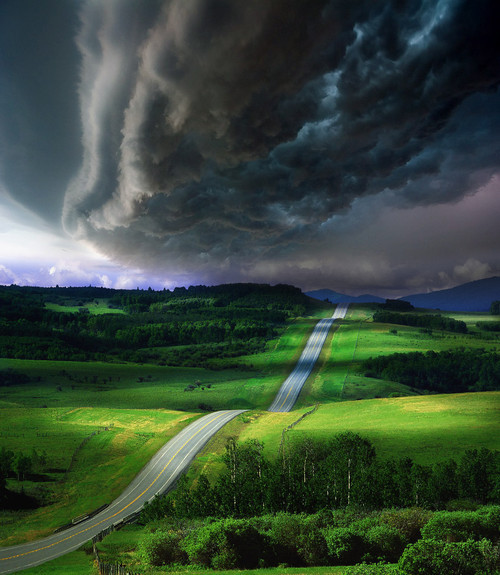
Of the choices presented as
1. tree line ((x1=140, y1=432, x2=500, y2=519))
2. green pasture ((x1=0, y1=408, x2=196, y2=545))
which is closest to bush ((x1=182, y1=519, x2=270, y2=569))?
tree line ((x1=140, y1=432, x2=500, y2=519))

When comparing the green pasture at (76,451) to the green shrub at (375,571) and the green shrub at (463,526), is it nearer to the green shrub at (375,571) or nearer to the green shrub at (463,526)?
the green shrub at (375,571)

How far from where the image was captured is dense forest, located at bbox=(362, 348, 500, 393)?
167375 mm

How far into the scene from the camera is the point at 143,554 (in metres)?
34.4

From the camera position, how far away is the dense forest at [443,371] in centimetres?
16738

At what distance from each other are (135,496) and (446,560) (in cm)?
6068

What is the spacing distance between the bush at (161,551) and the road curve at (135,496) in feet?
70.7

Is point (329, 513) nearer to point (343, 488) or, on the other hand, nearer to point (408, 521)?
point (408, 521)

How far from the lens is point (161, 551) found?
114 feet

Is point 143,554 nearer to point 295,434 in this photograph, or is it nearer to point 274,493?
point 274,493

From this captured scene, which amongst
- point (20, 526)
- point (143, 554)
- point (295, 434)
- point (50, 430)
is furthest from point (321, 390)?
point (143, 554)

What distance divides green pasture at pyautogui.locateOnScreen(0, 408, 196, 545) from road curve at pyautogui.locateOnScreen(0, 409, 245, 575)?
2672 mm

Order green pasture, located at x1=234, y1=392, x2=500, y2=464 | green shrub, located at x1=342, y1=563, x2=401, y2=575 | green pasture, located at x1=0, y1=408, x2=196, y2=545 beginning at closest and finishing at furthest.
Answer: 1. green shrub, located at x1=342, y1=563, x2=401, y2=575
2. green pasture, located at x1=0, y1=408, x2=196, y2=545
3. green pasture, located at x1=234, y1=392, x2=500, y2=464

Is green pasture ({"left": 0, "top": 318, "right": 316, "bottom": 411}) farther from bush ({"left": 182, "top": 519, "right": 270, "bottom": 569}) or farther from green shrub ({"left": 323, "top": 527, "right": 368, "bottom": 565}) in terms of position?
green shrub ({"left": 323, "top": 527, "right": 368, "bottom": 565})

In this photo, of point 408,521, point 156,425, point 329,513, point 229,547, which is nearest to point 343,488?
point 329,513
